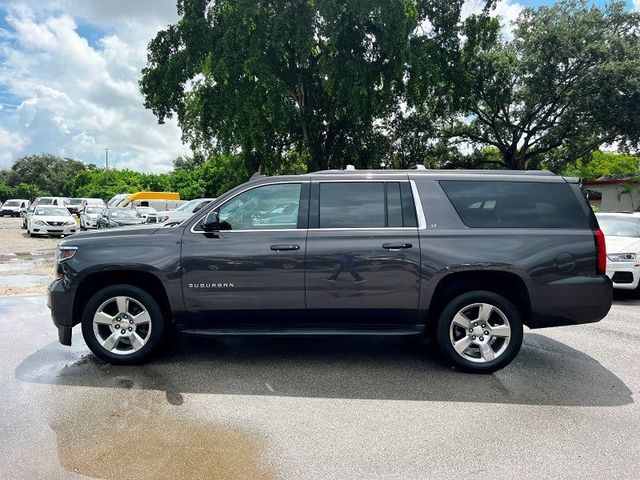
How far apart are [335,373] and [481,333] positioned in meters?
1.47

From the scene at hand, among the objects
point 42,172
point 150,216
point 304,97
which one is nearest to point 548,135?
point 304,97

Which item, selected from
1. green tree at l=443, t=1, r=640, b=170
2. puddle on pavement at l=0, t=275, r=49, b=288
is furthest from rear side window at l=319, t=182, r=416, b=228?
green tree at l=443, t=1, r=640, b=170

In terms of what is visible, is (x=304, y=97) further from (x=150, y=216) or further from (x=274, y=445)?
(x=274, y=445)

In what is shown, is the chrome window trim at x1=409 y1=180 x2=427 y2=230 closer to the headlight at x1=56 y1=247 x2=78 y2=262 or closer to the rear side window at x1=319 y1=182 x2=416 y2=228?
the rear side window at x1=319 y1=182 x2=416 y2=228

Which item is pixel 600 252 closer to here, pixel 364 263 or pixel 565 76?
pixel 364 263

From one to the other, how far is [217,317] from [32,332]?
295cm

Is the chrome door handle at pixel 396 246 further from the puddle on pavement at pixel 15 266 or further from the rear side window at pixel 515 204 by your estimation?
the puddle on pavement at pixel 15 266

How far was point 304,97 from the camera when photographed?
22.8 meters

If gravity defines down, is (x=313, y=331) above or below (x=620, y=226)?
below

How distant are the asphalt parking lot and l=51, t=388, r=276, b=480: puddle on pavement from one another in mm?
13

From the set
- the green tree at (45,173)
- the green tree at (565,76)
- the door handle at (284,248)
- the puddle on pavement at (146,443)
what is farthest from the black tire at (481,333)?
the green tree at (45,173)

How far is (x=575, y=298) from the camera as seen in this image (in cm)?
472

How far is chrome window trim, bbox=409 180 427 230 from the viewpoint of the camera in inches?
190

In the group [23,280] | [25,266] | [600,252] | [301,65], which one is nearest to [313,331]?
[600,252]
